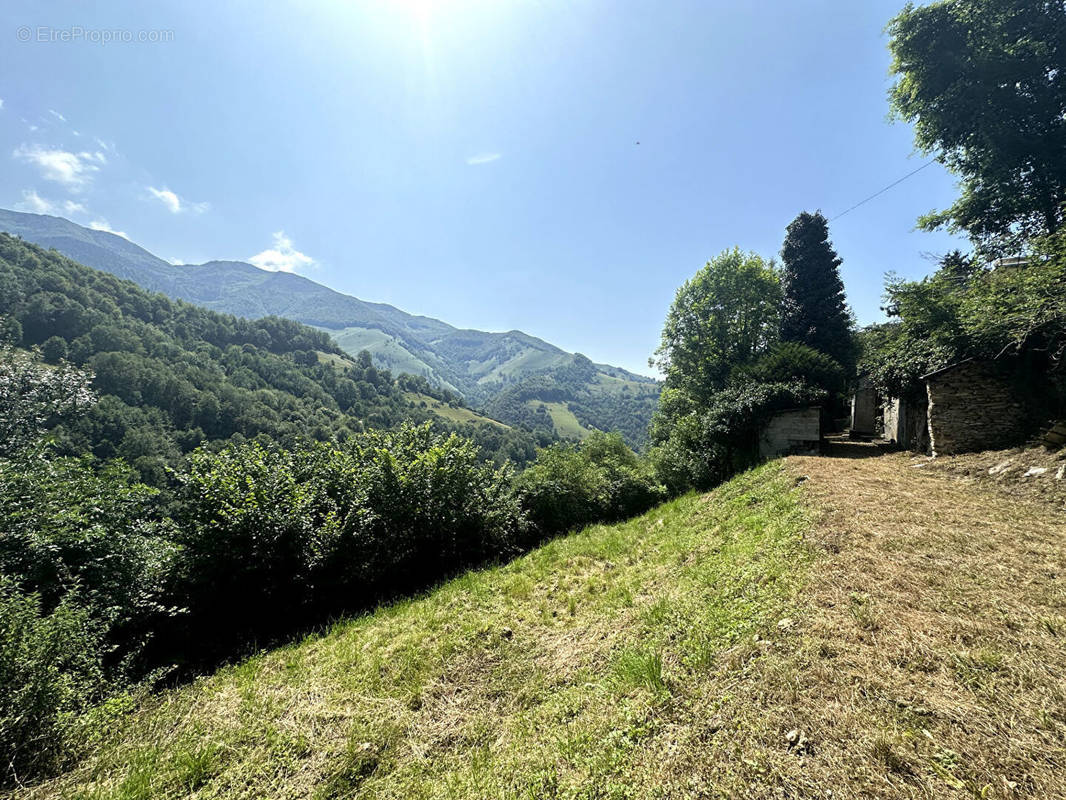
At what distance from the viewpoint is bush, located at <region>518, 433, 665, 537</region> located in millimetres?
11906

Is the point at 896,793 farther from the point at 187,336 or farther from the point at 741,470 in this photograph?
the point at 187,336

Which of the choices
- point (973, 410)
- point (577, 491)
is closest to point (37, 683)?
point (577, 491)

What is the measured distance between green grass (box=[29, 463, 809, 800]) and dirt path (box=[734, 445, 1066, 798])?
0.43 m

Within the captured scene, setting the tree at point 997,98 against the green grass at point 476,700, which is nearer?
the green grass at point 476,700

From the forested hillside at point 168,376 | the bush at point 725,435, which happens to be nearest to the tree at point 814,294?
→ the bush at point 725,435

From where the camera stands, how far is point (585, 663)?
4215 millimetres

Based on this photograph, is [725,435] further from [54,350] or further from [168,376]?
[54,350]

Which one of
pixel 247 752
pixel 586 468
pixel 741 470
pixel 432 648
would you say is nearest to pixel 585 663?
pixel 432 648

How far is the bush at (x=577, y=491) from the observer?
11906 mm

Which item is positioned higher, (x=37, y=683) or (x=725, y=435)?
(x=725, y=435)

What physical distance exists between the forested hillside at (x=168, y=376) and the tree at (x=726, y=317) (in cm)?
4630

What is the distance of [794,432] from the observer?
42.5 feet

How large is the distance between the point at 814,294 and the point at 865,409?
1030cm

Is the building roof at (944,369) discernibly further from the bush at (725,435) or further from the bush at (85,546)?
the bush at (85,546)
